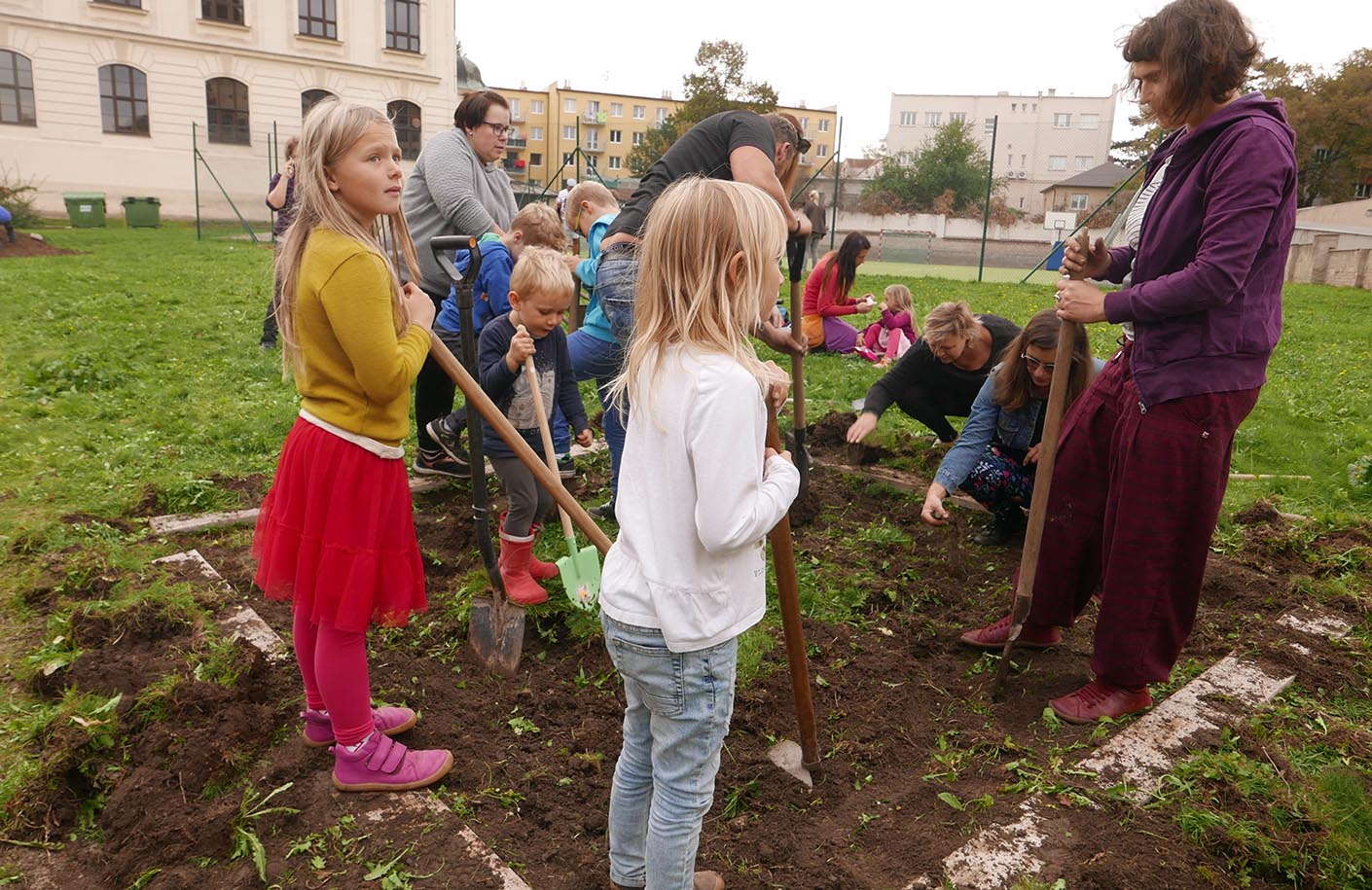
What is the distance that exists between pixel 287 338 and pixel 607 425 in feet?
6.54

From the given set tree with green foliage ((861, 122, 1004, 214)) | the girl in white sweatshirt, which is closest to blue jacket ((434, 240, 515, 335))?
the girl in white sweatshirt

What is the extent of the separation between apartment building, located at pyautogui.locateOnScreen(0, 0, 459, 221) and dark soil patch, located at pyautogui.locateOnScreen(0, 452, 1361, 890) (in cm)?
2330

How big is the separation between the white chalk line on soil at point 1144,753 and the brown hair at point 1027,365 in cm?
119

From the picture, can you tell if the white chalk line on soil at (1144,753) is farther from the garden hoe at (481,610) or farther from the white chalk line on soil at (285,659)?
the garden hoe at (481,610)

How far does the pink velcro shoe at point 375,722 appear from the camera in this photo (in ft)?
9.30

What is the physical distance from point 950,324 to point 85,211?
82.3 feet

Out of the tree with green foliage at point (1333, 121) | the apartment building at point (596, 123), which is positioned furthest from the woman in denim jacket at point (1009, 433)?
the apartment building at point (596, 123)

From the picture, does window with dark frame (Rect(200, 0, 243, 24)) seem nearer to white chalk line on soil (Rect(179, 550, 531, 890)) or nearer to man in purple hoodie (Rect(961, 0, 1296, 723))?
white chalk line on soil (Rect(179, 550, 531, 890))

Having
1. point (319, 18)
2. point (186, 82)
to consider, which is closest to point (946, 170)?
point (319, 18)

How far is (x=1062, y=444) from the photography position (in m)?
3.24

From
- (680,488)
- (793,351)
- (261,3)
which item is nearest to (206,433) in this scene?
(793,351)

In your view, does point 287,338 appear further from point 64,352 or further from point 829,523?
point 64,352

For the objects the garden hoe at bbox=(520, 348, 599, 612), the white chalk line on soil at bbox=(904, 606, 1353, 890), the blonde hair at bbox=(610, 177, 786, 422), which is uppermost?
the blonde hair at bbox=(610, 177, 786, 422)

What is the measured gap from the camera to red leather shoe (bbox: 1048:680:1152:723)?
10.0ft
